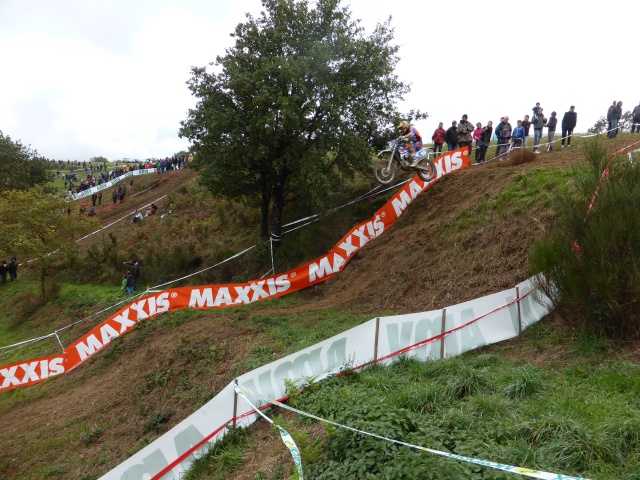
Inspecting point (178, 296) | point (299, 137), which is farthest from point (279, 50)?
point (178, 296)

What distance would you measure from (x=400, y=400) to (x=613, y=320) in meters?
3.79

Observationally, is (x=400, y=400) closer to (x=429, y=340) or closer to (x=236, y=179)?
(x=429, y=340)

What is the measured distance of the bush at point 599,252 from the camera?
6691 mm

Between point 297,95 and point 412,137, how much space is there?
4.25m

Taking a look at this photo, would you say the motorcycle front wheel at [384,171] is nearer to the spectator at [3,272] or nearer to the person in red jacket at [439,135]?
the person in red jacket at [439,135]

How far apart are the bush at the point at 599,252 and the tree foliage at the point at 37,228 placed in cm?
2299

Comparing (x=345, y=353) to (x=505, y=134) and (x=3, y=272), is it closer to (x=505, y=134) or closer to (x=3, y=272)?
(x=505, y=134)

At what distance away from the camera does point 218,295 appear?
1535cm

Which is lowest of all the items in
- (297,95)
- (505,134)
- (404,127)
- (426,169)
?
(426,169)

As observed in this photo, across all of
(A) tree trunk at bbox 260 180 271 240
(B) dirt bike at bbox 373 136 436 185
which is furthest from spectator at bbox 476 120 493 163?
(A) tree trunk at bbox 260 180 271 240

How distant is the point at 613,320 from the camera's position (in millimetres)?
6953

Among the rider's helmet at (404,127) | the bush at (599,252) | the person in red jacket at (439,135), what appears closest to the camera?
the bush at (599,252)

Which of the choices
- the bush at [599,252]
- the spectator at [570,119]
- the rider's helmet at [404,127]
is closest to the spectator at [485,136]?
the spectator at [570,119]

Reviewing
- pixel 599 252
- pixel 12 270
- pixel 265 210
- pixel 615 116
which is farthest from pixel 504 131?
pixel 12 270
